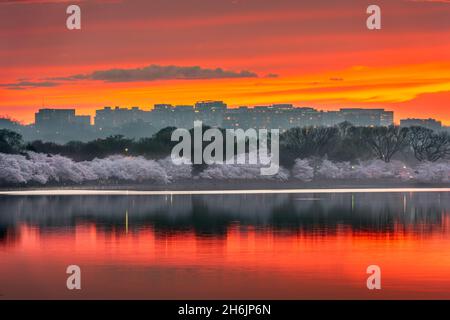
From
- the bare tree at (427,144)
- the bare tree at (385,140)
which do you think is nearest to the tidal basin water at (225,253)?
the bare tree at (385,140)

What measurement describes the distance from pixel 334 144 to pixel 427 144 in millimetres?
16368

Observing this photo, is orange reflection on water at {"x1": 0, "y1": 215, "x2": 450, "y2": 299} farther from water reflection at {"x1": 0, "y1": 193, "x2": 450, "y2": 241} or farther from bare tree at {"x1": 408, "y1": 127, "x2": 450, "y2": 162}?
bare tree at {"x1": 408, "y1": 127, "x2": 450, "y2": 162}

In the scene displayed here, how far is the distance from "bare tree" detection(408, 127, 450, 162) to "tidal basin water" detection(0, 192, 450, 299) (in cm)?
11712

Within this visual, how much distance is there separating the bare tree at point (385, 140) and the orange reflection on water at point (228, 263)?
127830mm

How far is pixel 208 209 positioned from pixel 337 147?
4408 inches

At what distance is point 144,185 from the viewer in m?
148

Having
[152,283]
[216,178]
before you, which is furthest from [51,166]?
[152,283]

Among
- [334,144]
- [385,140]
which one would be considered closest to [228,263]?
[334,144]

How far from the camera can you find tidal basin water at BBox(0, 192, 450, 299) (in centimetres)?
3141

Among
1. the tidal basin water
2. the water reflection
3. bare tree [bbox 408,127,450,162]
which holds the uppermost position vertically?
bare tree [bbox 408,127,450,162]

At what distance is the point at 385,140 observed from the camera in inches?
7072

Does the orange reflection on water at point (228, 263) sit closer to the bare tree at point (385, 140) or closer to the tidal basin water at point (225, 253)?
the tidal basin water at point (225, 253)

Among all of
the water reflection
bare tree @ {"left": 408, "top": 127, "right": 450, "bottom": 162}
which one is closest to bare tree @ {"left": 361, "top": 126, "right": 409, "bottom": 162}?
bare tree @ {"left": 408, "top": 127, "right": 450, "bottom": 162}

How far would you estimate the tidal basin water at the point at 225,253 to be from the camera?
31406 millimetres
